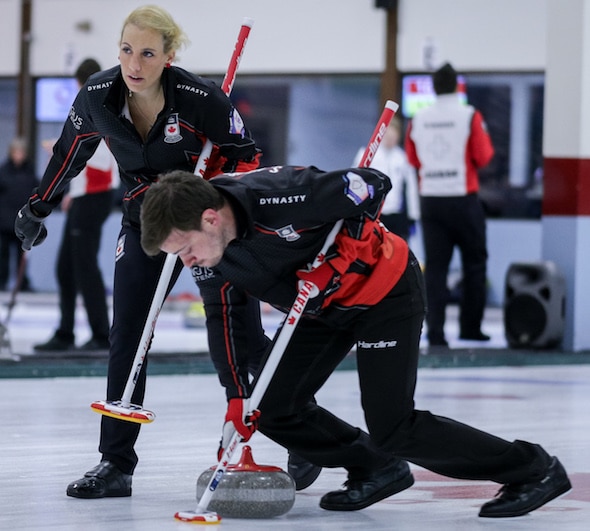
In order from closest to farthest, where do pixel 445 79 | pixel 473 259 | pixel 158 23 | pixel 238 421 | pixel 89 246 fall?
1. pixel 238 421
2. pixel 158 23
3. pixel 89 246
4. pixel 445 79
5. pixel 473 259

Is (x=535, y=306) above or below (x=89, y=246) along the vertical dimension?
below

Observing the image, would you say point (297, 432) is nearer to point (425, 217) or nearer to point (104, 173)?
point (104, 173)

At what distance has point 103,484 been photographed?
3922mm

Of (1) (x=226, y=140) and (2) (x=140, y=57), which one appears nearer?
(2) (x=140, y=57)

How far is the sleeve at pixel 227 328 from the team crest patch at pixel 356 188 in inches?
18.7

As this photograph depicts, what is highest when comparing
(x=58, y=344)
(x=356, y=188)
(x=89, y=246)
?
(x=356, y=188)

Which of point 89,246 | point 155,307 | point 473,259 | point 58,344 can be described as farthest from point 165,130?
point 473,259

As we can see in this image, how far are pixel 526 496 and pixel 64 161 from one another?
1649 mm

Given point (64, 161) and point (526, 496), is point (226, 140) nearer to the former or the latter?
point (64, 161)

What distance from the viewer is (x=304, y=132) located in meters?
15.0

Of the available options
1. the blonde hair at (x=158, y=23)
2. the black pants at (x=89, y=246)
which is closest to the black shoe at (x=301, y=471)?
the blonde hair at (x=158, y=23)

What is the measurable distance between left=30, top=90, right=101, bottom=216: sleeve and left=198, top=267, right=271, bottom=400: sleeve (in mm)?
693

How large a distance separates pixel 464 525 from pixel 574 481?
33.0 inches

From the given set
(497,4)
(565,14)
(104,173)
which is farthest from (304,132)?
(104,173)
